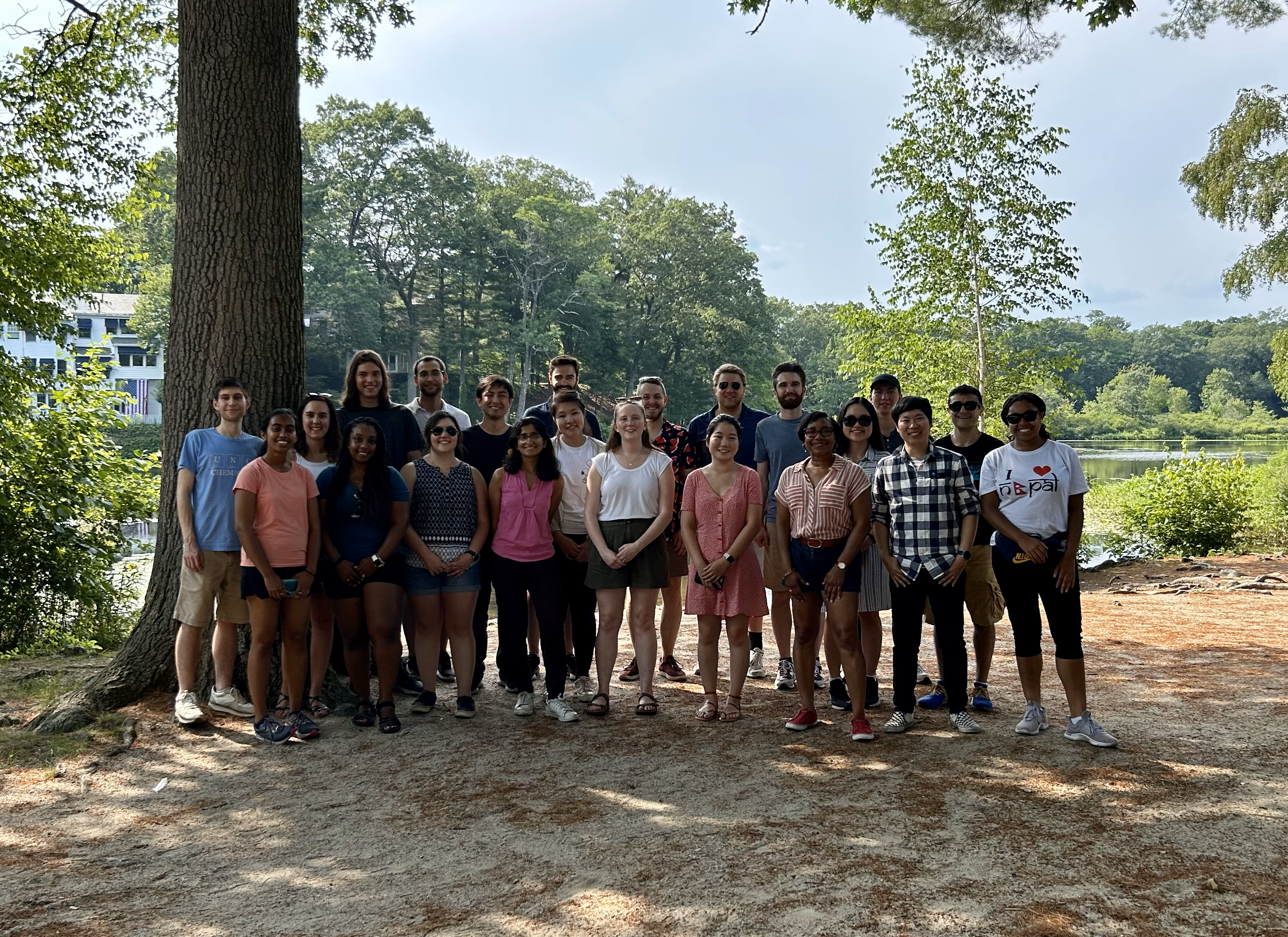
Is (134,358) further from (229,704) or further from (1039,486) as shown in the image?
(1039,486)

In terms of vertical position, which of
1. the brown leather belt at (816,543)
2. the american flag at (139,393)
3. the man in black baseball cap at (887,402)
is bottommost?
the brown leather belt at (816,543)

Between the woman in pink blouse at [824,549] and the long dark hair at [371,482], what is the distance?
2065mm

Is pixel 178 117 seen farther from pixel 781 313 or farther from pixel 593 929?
pixel 781 313

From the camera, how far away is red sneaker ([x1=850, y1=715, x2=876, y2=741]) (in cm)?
496

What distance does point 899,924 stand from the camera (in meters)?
3.02

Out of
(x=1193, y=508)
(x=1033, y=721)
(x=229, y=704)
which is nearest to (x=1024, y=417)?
(x=1033, y=721)

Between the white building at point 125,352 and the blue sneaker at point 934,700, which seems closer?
the blue sneaker at point 934,700

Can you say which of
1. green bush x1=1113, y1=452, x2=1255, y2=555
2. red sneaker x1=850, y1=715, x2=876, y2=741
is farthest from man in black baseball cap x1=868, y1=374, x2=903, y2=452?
green bush x1=1113, y1=452, x2=1255, y2=555

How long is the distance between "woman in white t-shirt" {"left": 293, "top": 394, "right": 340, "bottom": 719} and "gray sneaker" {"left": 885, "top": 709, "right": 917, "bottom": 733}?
2.91 metres

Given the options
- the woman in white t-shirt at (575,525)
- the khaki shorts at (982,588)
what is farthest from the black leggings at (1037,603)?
the woman in white t-shirt at (575,525)

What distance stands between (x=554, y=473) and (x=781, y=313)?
279ft

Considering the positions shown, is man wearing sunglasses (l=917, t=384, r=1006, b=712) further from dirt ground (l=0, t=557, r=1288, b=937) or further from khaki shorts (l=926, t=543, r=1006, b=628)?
dirt ground (l=0, t=557, r=1288, b=937)

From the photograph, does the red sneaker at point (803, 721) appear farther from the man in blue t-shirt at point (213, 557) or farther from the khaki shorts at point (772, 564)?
the man in blue t-shirt at point (213, 557)

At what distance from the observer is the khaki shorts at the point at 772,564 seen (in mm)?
5992
